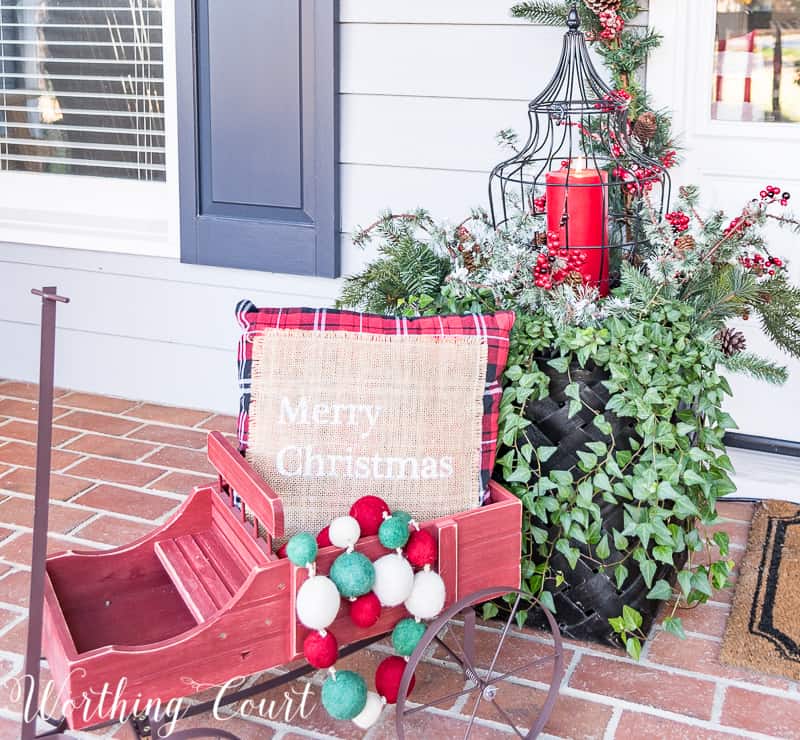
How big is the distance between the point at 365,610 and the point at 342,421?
0.33 metres

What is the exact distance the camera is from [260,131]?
122 inches

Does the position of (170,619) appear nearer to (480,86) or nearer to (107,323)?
(480,86)

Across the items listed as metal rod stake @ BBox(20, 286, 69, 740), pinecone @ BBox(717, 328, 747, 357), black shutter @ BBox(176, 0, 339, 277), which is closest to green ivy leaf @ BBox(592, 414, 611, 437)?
pinecone @ BBox(717, 328, 747, 357)

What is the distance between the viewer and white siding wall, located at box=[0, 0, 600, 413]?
9.36ft

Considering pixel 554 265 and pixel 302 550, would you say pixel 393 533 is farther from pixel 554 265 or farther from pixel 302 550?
pixel 554 265

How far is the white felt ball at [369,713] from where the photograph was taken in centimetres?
177

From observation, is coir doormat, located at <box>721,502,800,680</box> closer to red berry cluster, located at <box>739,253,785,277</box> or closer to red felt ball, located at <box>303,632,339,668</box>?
red berry cluster, located at <box>739,253,785,277</box>

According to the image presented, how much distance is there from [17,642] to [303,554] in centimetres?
84

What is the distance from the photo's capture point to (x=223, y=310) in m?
3.38

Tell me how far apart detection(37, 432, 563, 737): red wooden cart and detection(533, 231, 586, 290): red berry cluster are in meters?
0.42

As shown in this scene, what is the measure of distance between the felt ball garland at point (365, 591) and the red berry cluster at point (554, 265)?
0.57m

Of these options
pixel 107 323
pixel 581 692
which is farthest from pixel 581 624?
pixel 107 323

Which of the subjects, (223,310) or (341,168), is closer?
(341,168)

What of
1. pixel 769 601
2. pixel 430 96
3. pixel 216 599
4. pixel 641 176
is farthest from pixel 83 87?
pixel 769 601
